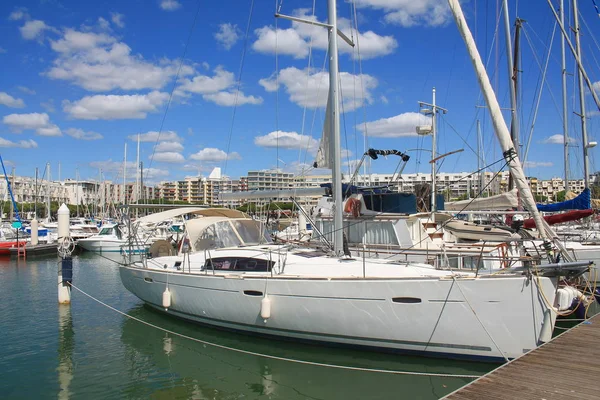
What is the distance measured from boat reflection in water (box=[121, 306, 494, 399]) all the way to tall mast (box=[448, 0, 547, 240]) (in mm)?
3240

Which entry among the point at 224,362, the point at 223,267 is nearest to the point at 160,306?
the point at 223,267

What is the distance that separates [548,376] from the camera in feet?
22.4

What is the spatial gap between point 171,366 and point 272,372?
2.35m

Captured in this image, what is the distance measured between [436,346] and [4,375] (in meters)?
8.99

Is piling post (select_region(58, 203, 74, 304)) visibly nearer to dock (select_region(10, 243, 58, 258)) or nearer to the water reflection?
the water reflection

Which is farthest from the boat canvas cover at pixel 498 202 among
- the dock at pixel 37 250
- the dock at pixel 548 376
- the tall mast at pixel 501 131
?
the dock at pixel 37 250

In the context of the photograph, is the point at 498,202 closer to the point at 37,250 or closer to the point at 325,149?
the point at 325,149

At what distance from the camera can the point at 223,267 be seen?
11.9m

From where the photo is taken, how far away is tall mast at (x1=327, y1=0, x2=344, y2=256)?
11.4m

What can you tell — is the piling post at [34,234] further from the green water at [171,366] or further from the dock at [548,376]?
the dock at [548,376]

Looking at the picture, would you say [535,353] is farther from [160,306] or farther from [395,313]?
[160,306]

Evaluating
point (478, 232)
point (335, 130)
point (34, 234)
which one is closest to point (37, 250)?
point (34, 234)

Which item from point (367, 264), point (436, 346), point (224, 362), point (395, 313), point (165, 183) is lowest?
point (224, 362)

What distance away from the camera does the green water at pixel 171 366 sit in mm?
8711
